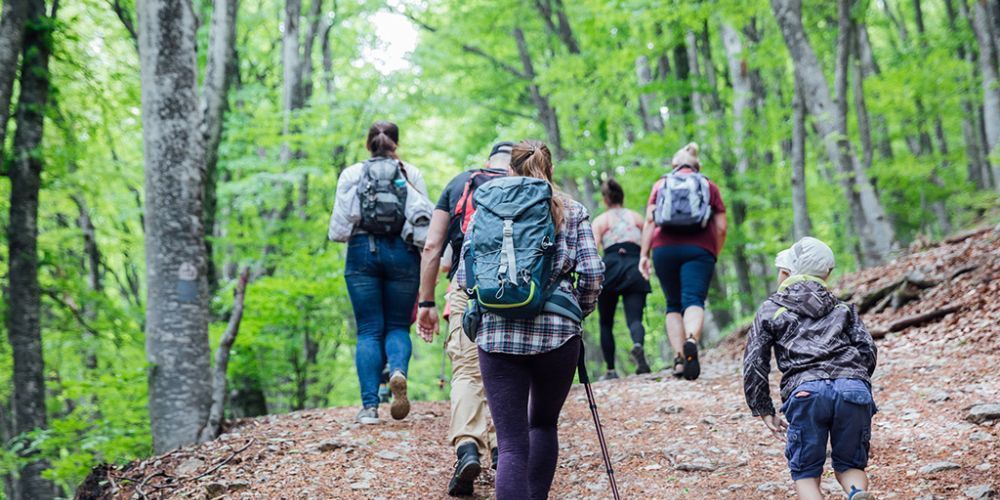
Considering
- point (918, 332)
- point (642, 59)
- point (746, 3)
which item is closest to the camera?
point (918, 332)

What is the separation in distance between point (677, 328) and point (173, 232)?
4.42 metres

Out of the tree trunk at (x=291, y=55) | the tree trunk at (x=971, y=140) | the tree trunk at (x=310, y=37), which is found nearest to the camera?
the tree trunk at (x=291, y=55)

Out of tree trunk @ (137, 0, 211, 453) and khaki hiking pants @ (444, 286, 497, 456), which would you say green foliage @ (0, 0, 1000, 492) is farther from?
khaki hiking pants @ (444, 286, 497, 456)

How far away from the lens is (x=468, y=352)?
417 centimetres

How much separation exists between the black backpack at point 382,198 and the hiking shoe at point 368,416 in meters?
1.34

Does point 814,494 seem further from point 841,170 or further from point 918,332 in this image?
point 841,170

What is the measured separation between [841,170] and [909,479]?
7.14 meters

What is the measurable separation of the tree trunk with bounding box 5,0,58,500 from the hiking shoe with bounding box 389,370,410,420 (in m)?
6.84

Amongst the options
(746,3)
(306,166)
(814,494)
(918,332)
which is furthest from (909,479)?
(306,166)

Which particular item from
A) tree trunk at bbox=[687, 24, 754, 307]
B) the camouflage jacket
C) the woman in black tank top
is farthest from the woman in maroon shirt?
tree trunk at bbox=[687, 24, 754, 307]

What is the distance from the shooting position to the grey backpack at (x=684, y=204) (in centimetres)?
664

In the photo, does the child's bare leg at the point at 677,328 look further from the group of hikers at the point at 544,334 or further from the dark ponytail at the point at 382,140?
the group of hikers at the point at 544,334

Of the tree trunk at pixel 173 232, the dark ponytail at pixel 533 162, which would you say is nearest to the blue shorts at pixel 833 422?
the dark ponytail at pixel 533 162

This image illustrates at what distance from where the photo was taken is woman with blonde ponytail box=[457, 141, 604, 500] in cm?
304
